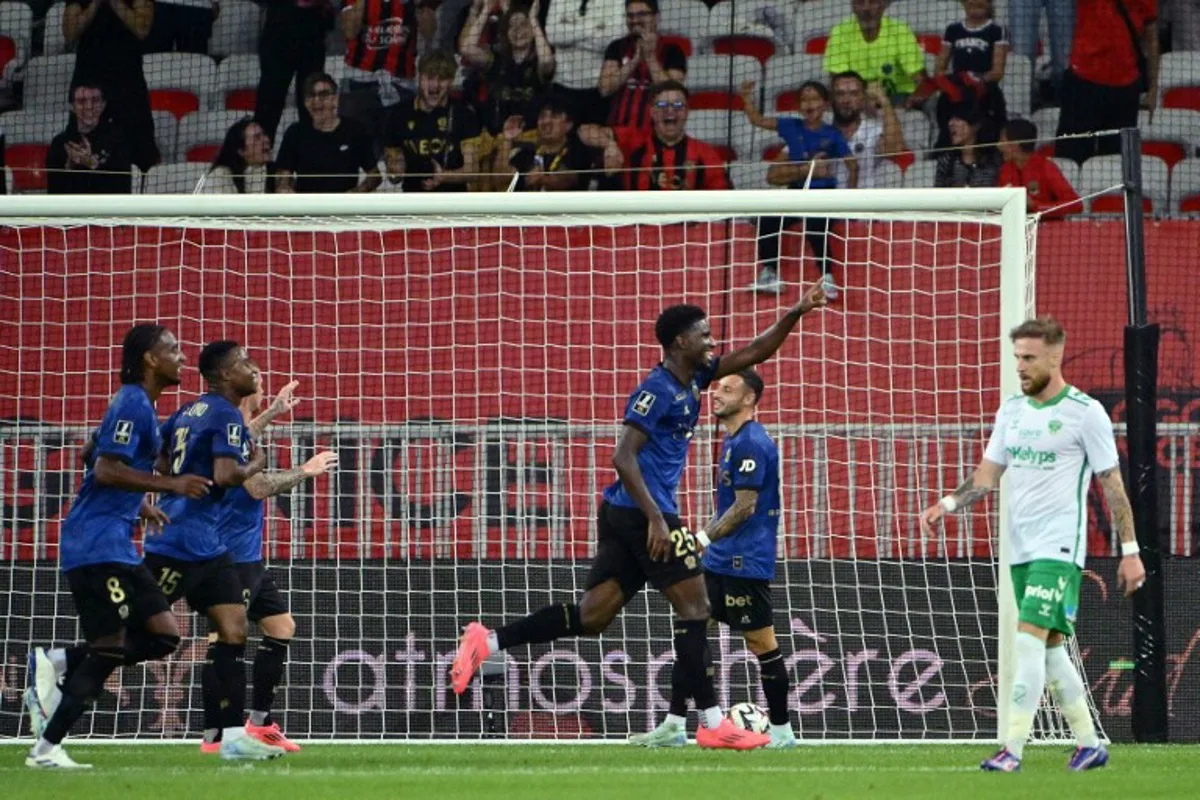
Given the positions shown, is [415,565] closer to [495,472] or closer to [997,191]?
[495,472]

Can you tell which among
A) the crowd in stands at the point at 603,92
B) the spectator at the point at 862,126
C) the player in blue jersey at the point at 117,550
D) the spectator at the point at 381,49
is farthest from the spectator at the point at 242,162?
the player in blue jersey at the point at 117,550

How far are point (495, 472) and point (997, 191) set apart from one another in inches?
132

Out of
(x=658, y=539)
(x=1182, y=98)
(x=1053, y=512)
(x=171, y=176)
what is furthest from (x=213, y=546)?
(x=1182, y=98)

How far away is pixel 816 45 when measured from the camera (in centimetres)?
1578

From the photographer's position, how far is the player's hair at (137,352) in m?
8.37

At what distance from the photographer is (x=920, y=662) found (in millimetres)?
11031

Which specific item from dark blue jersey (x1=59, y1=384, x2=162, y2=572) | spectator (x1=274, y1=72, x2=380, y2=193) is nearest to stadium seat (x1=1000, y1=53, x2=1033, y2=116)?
spectator (x1=274, y1=72, x2=380, y2=193)

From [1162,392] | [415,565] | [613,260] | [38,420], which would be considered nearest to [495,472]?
[415,565]

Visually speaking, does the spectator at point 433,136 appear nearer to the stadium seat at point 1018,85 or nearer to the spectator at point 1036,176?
the spectator at point 1036,176

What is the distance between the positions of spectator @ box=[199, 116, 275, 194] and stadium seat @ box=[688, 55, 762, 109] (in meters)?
3.38

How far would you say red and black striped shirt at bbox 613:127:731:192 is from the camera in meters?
14.5

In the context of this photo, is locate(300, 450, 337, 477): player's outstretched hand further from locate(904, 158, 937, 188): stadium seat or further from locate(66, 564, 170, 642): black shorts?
locate(904, 158, 937, 188): stadium seat

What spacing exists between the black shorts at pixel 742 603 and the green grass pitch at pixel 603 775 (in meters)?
0.69

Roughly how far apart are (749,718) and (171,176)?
754cm
